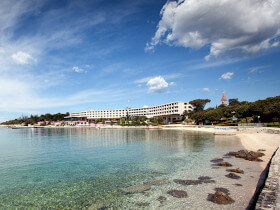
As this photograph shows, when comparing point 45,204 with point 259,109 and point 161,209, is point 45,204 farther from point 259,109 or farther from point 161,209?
point 259,109

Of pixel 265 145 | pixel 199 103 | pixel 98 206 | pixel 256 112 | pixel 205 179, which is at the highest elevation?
pixel 199 103

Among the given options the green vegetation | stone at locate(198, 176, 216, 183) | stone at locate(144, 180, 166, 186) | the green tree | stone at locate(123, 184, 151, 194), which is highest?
the green tree

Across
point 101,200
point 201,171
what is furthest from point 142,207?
point 201,171

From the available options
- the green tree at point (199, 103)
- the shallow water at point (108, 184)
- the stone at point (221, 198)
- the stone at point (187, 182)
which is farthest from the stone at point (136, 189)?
the green tree at point (199, 103)

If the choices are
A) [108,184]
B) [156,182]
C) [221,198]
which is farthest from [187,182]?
[108,184]

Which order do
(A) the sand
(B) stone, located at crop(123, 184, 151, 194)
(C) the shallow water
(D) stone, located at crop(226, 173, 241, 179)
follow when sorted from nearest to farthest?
(C) the shallow water → (B) stone, located at crop(123, 184, 151, 194) → (D) stone, located at crop(226, 173, 241, 179) → (A) the sand

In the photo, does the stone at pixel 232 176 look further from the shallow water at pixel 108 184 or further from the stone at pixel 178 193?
the stone at pixel 178 193

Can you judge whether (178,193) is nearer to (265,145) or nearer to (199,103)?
(265,145)

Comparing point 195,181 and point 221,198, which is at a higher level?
point 221,198

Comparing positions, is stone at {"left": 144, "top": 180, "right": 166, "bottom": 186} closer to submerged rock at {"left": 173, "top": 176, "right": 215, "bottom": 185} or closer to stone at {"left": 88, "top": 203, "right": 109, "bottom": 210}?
submerged rock at {"left": 173, "top": 176, "right": 215, "bottom": 185}

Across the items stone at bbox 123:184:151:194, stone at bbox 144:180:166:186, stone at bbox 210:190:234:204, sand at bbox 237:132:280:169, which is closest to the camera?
stone at bbox 210:190:234:204

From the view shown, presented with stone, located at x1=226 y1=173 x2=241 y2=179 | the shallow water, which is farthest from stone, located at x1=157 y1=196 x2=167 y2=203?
stone, located at x1=226 y1=173 x2=241 y2=179

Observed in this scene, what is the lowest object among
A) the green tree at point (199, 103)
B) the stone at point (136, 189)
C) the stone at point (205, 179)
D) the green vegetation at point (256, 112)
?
the stone at point (205, 179)

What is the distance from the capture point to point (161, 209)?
30.8 feet
